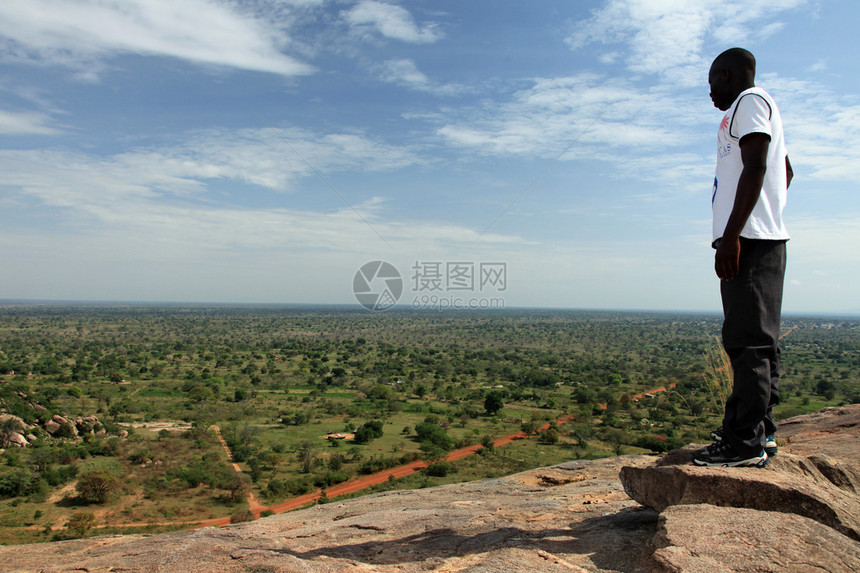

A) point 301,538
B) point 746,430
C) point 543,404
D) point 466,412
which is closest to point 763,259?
point 746,430

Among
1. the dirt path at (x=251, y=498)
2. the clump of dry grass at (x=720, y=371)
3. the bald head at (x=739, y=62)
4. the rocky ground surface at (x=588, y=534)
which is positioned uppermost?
the bald head at (x=739, y=62)

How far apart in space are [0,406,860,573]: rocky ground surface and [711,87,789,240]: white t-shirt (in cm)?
173

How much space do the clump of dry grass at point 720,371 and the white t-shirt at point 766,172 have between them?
1.57m

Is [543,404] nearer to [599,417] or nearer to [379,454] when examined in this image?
[599,417]

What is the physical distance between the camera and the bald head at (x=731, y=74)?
3.86 m

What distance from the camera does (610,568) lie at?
3.14 m

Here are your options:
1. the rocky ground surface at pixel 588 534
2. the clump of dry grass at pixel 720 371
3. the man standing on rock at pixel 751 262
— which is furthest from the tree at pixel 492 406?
the man standing on rock at pixel 751 262

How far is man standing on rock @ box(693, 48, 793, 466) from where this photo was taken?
343cm

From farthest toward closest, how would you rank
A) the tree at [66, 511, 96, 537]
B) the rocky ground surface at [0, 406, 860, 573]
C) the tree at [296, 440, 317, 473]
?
the tree at [296, 440, 317, 473] < the tree at [66, 511, 96, 537] < the rocky ground surface at [0, 406, 860, 573]

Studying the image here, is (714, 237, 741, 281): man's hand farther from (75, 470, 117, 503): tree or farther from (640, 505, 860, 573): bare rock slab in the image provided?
(75, 470, 117, 503): tree

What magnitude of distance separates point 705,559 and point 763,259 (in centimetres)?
210

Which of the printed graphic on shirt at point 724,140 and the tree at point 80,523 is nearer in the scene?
the printed graphic on shirt at point 724,140

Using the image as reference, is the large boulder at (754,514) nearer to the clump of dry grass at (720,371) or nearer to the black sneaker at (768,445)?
the black sneaker at (768,445)

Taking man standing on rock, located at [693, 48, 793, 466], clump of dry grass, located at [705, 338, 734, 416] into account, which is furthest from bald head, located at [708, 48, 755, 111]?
clump of dry grass, located at [705, 338, 734, 416]
